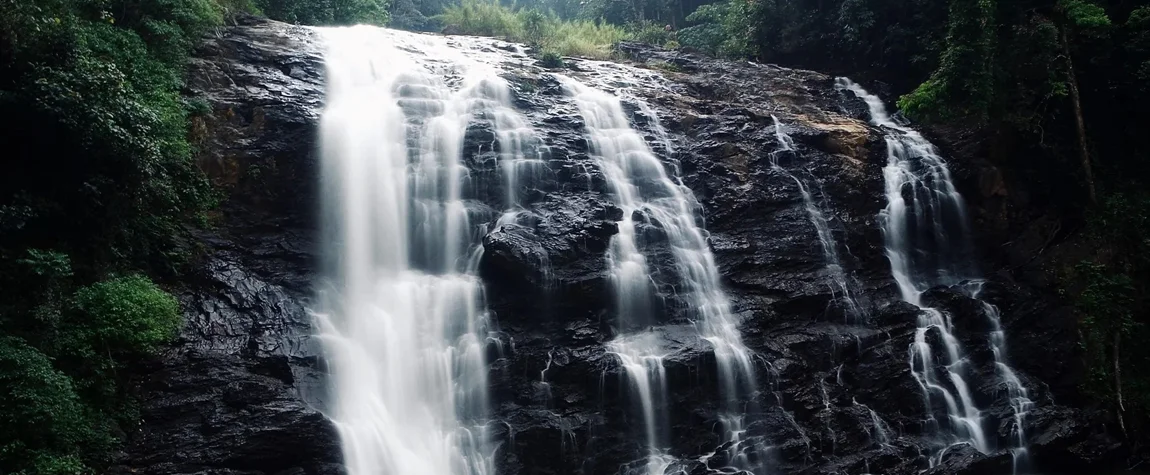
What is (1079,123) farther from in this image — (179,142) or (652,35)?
(179,142)

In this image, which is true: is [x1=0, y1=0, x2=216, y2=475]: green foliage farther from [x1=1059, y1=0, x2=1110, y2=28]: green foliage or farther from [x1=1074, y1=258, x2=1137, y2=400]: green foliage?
[x1=1059, y1=0, x2=1110, y2=28]: green foliage

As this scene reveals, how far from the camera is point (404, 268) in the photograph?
1398 centimetres

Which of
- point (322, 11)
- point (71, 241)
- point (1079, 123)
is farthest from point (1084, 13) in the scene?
point (322, 11)

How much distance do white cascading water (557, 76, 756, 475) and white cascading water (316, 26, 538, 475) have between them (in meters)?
2.26

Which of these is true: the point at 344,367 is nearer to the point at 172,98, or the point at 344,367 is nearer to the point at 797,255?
the point at 172,98

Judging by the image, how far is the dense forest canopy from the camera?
33.0ft

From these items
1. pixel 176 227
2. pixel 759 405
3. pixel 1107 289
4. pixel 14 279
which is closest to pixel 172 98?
pixel 176 227

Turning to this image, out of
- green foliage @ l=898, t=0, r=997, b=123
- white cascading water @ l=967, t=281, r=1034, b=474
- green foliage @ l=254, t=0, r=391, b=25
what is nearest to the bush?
green foliage @ l=254, t=0, r=391, b=25

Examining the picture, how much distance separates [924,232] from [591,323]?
27.3ft

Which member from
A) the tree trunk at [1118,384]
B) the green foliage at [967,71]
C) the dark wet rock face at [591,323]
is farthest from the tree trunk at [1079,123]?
the tree trunk at [1118,384]

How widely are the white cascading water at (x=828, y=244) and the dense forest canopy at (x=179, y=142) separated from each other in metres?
2.87

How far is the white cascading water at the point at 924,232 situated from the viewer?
14578mm

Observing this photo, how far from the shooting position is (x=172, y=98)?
13.6 meters

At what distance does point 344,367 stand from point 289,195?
4001mm
